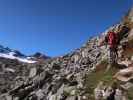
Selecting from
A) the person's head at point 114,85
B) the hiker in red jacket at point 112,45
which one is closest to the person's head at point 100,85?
the person's head at point 114,85

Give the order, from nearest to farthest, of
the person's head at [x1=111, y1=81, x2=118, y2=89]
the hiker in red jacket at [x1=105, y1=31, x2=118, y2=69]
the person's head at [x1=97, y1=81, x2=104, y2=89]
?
the person's head at [x1=111, y1=81, x2=118, y2=89], the person's head at [x1=97, y1=81, x2=104, y2=89], the hiker in red jacket at [x1=105, y1=31, x2=118, y2=69]

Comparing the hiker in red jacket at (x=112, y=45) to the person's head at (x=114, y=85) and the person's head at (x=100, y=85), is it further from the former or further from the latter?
the person's head at (x=114, y=85)

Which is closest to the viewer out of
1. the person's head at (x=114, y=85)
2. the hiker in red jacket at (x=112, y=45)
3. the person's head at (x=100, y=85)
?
the person's head at (x=114, y=85)

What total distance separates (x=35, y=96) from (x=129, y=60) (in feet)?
40.6

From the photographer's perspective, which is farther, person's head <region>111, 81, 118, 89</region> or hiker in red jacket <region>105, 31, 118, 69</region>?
hiker in red jacket <region>105, 31, 118, 69</region>

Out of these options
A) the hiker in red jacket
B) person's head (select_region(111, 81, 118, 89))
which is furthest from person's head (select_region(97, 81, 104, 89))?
the hiker in red jacket

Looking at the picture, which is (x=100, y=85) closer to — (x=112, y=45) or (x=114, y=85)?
(x=114, y=85)

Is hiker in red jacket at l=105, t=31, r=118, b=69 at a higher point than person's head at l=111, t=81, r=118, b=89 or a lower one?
higher

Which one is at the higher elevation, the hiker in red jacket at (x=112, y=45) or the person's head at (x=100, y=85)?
the hiker in red jacket at (x=112, y=45)

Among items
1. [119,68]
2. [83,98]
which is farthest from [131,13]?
[83,98]

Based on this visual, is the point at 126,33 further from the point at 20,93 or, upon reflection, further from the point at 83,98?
the point at 83,98

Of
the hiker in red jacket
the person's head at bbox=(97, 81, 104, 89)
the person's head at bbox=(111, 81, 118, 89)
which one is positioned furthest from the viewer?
the hiker in red jacket

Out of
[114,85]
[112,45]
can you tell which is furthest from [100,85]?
[112,45]

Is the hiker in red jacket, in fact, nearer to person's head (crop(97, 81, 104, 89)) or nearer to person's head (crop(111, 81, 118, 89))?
person's head (crop(97, 81, 104, 89))
